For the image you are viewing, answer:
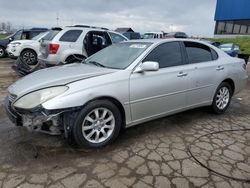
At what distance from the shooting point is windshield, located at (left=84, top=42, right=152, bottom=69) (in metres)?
3.95

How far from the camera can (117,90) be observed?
3.49 m

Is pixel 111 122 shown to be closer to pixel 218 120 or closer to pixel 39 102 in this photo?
pixel 39 102

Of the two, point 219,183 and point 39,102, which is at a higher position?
point 39,102

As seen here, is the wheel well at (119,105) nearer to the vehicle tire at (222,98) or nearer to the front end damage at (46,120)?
the front end damage at (46,120)

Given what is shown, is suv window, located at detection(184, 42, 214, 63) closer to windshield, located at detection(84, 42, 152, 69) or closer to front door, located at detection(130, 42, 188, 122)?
front door, located at detection(130, 42, 188, 122)

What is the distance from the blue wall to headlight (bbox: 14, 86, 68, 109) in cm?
3926

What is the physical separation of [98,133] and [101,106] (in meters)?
0.41

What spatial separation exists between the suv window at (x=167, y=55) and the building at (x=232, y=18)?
1466 inches

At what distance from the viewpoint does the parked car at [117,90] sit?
319 cm

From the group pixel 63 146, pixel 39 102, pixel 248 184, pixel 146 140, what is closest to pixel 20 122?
pixel 39 102

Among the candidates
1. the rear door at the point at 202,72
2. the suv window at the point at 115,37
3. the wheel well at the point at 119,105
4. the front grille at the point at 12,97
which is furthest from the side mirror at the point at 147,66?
the suv window at the point at 115,37

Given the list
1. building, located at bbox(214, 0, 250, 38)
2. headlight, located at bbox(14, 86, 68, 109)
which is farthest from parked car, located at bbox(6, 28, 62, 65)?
building, located at bbox(214, 0, 250, 38)

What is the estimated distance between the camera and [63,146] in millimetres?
3547

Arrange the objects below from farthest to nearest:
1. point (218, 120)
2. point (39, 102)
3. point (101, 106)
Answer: point (218, 120)
point (101, 106)
point (39, 102)
